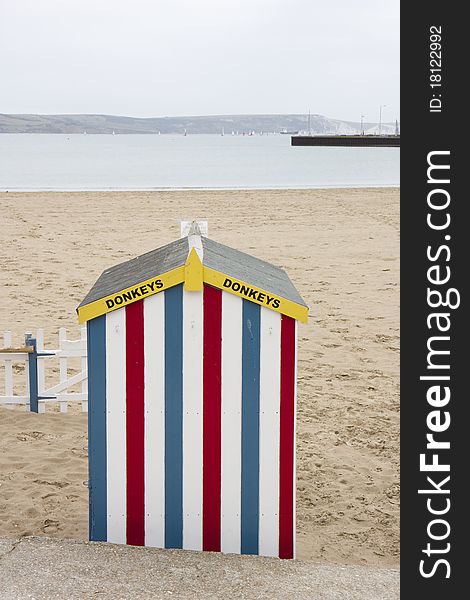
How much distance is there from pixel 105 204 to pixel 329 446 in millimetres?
22035

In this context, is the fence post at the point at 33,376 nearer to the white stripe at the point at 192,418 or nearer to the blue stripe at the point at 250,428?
the white stripe at the point at 192,418

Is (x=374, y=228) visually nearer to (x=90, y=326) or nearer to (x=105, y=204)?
Result: (x=105, y=204)

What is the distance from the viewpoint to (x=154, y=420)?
4789 mm

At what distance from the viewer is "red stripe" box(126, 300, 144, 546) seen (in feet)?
15.5

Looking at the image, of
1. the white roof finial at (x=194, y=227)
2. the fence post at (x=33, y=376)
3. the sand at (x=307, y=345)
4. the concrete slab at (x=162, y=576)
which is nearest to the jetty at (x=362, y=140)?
the sand at (x=307, y=345)

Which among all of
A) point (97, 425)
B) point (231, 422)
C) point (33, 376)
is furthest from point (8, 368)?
point (231, 422)

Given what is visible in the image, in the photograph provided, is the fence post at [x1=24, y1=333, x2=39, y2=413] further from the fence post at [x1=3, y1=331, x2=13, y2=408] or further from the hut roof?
the hut roof

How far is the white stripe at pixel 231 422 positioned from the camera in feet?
15.5

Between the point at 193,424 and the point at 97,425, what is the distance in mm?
491

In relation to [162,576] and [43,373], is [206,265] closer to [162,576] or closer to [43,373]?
[162,576]

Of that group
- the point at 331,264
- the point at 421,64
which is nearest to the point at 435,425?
the point at 421,64

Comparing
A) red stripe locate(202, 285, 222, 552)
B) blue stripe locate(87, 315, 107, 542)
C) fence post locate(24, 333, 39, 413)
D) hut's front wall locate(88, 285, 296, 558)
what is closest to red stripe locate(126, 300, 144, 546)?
hut's front wall locate(88, 285, 296, 558)

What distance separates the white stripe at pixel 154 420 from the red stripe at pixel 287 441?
61 centimetres

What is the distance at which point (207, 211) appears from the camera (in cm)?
2648
